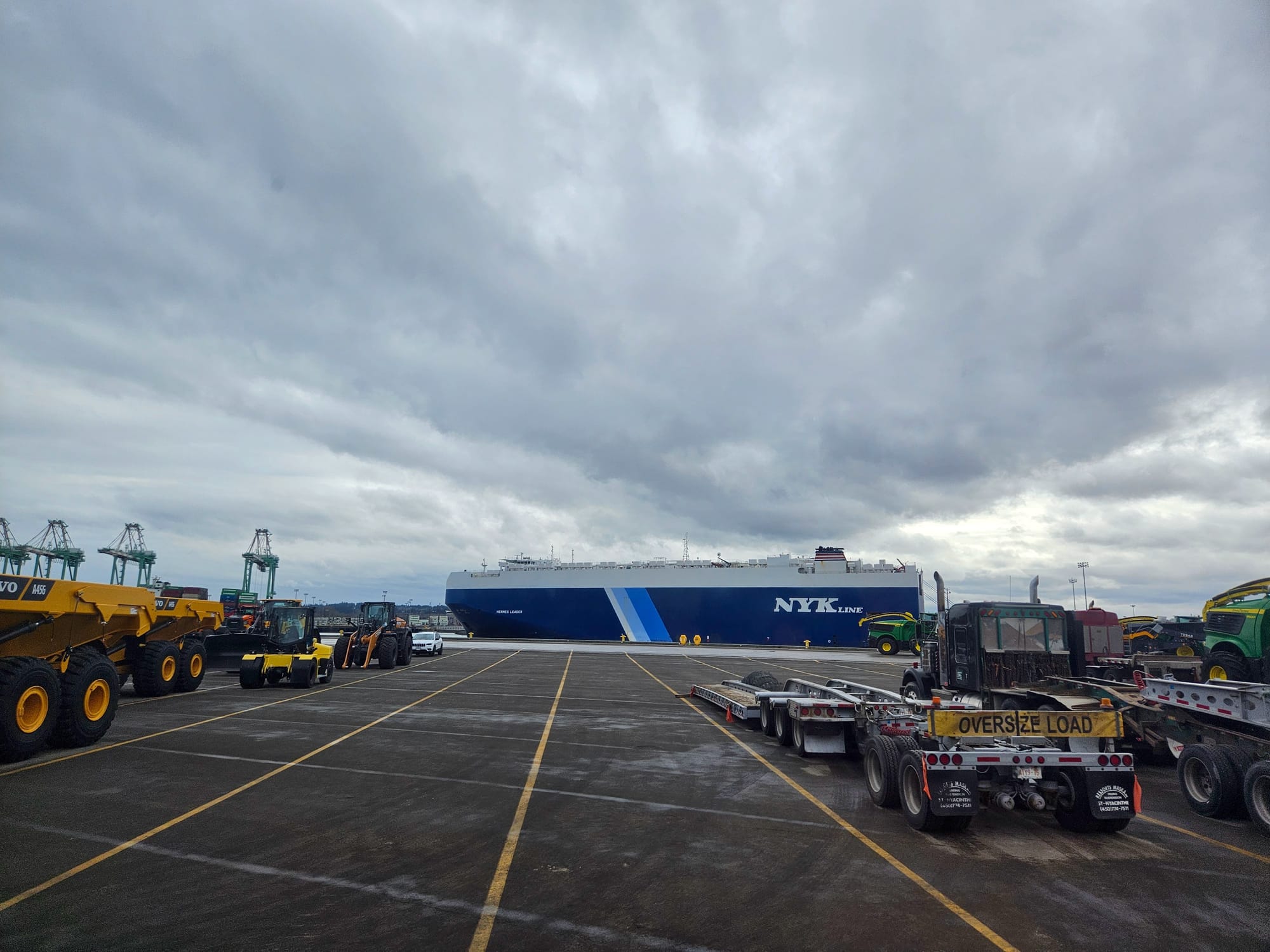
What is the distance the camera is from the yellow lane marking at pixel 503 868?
5.41m

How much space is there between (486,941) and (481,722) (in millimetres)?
10601

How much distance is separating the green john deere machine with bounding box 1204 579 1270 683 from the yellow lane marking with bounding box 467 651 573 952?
15.0 m

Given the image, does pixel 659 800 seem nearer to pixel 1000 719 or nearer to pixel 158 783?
pixel 1000 719

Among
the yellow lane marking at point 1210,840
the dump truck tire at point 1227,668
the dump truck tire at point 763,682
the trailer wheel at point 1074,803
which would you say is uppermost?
the dump truck tire at point 1227,668

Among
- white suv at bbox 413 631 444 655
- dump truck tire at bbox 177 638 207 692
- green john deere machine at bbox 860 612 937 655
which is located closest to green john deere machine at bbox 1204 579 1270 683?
dump truck tire at bbox 177 638 207 692

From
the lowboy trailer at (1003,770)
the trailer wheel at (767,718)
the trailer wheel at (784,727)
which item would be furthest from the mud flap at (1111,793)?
the trailer wheel at (767,718)

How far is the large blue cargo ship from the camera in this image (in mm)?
66750

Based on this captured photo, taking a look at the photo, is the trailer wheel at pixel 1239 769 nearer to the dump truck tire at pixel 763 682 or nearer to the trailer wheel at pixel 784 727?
the trailer wheel at pixel 784 727

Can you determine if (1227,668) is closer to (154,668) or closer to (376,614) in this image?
(154,668)

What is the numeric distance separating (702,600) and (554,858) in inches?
2451

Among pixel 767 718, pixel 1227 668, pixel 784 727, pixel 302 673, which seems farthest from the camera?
pixel 302 673

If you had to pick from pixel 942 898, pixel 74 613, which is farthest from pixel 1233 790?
pixel 74 613

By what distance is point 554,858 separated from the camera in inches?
282

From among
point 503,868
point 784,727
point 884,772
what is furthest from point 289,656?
point 884,772
